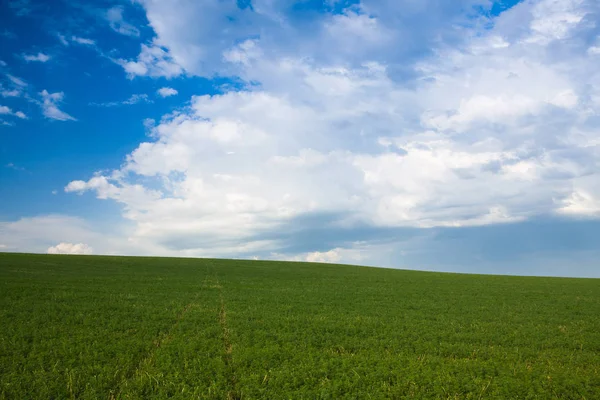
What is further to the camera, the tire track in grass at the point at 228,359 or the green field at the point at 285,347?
the green field at the point at 285,347

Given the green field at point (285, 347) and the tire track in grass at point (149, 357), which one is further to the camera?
the green field at point (285, 347)

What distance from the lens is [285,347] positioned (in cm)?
1595

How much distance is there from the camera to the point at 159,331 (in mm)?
18328

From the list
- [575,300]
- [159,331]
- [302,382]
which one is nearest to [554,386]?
[302,382]

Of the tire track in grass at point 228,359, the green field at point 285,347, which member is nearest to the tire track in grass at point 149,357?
the green field at point 285,347

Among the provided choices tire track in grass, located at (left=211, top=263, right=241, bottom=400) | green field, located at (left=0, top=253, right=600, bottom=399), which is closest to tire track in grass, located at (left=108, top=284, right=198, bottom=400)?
green field, located at (left=0, top=253, right=600, bottom=399)

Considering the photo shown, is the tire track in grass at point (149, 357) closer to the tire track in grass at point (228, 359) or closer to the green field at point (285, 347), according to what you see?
the green field at point (285, 347)

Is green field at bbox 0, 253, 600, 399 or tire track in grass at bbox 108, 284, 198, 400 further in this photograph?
green field at bbox 0, 253, 600, 399

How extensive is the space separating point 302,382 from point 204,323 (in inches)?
349

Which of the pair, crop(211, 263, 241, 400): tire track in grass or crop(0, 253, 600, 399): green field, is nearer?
crop(211, 263, 241, 400): tire track in grass

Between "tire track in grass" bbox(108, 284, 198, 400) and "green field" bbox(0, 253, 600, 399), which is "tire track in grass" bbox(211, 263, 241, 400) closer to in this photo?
"green field" bbox(0, 253, 600, 399)

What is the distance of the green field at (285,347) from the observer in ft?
40.2

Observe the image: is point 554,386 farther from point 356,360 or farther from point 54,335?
point 54,335

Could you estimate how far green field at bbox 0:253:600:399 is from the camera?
40.2ft
